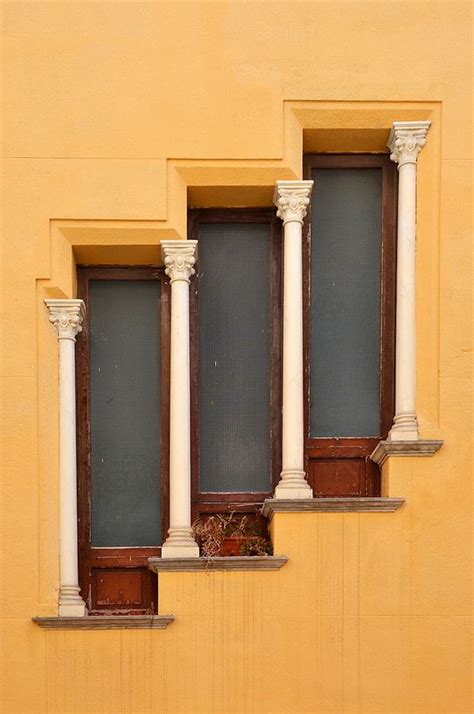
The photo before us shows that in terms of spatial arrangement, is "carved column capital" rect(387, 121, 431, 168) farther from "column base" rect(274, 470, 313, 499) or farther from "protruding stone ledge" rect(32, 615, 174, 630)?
"protruding stone ledge" rect(32, 615, 174, 630)

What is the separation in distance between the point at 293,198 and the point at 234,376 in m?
1.67

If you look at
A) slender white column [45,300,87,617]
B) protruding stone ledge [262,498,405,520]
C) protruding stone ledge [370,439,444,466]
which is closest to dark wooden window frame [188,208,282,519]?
protruding stone ledge [262,498,405,520]

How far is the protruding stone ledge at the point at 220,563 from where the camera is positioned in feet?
46.0

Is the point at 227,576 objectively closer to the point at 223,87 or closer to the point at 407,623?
the point at 407,623

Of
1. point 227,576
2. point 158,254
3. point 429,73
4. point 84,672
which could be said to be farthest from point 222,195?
point 84,672

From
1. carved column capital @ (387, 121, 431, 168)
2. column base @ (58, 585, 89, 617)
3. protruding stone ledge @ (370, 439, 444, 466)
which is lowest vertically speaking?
column base @ (58, 585, 89, 617)

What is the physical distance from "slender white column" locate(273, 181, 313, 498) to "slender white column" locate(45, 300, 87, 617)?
1.76 metres

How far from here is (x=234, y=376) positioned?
15039 mm

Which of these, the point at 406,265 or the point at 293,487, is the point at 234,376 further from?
the point at 406,265

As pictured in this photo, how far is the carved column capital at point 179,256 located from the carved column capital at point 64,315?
83 centimetres

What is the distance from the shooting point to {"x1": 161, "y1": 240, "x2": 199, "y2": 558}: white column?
14.3 meters

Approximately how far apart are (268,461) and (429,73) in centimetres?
363

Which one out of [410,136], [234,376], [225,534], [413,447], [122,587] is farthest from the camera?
[234,376]

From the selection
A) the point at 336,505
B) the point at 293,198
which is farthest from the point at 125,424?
the point at 293,198
